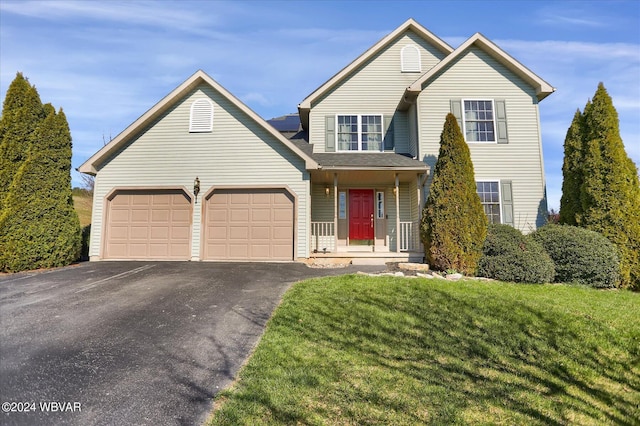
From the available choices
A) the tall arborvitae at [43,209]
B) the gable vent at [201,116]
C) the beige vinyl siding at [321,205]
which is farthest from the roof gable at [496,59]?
the tall arborvitae at [43,209]

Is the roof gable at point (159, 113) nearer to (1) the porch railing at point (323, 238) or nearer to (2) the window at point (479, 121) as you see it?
(1) the porch railing at point (323, 238)

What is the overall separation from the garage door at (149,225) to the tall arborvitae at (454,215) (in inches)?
303

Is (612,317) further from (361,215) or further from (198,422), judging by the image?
(361,215)

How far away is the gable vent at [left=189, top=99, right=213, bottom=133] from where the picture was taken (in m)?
11.3

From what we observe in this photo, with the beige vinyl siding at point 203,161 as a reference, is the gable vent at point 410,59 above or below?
above

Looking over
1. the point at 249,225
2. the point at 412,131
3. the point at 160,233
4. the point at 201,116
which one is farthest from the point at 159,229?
the point at 412,131

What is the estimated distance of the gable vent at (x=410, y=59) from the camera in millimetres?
13406

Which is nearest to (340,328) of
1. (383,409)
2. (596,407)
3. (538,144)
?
(383,409)

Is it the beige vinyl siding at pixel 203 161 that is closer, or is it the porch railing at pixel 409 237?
the beige vinyl siding at pixel 203 161

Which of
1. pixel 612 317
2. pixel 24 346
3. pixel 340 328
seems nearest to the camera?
pixel 24 346

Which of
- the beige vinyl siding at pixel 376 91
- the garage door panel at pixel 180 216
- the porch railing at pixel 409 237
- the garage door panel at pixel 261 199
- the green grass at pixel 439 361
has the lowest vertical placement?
the green grass at pixel 439 361

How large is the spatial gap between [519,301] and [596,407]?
10.3 feet

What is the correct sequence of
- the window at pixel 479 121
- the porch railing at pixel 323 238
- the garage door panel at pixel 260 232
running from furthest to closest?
the porch railing at pixel 323 238 < the window at pixel 479 121 < the garage door panel at pixel 260 232

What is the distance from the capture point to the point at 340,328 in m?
4.88
